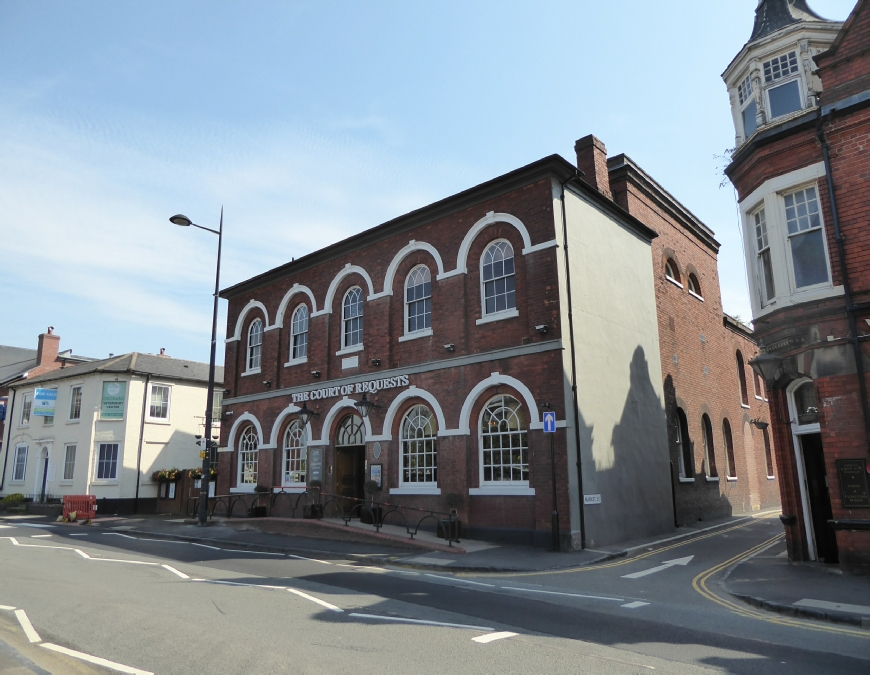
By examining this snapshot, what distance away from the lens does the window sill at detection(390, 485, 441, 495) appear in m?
17.3

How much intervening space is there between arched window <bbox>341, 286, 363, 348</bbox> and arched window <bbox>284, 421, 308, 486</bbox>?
12.1ft

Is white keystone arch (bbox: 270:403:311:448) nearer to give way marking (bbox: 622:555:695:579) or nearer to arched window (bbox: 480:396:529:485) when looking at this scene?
arched window (bbox: 480:396:529:485)

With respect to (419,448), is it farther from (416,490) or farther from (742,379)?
(742,379)

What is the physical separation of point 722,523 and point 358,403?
40.6ft

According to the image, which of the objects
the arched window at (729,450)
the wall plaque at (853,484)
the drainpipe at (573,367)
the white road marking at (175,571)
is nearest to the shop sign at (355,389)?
the drainpipe at (573,367)

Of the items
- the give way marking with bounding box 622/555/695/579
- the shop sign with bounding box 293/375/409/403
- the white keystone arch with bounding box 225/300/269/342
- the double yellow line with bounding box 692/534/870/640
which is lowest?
the double yellow line with bounding box 692/534/870/640

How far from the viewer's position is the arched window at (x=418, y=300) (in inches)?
741

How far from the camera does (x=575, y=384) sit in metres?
15.4

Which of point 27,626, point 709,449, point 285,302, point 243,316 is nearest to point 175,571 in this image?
point 27,626

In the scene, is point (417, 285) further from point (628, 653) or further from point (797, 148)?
point (628, 653)

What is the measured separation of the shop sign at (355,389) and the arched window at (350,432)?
0.90 m

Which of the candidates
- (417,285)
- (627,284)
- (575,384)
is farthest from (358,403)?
(627,284)

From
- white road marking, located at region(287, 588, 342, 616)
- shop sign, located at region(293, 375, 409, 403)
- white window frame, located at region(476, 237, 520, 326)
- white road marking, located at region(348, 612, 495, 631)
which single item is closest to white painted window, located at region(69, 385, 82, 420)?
shop sign, located at region(293, 375, 409, 403)

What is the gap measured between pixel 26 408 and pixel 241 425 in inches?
763
